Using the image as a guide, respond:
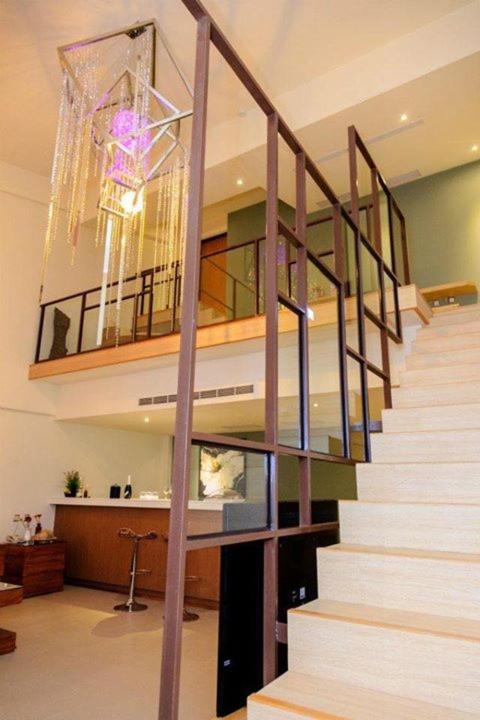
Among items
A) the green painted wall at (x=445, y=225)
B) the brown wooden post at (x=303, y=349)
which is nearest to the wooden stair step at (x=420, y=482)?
the brown wooden post at (x=303, y=349)

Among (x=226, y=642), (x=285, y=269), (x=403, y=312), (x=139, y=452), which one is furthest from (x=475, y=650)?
(x=139, y=452)

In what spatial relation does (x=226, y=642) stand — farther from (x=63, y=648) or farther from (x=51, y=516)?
(x=51, y=516)

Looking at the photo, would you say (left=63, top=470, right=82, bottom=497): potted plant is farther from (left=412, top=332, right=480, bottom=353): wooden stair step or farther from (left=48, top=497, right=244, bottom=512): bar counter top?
(left=412, top=332, right=480, bottom=353): wooden stair step

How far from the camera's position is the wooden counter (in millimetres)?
5160

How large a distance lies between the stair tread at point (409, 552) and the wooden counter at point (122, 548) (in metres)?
3.43

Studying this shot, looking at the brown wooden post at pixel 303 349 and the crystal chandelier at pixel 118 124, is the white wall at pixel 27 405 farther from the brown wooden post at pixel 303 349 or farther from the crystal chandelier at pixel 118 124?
the brown wooden post at pixel 303 349

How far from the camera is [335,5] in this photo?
5.36m

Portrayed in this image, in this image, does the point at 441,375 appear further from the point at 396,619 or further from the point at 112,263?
the point at 112,263

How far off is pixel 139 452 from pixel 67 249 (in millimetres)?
3928

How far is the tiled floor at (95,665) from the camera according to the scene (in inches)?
105

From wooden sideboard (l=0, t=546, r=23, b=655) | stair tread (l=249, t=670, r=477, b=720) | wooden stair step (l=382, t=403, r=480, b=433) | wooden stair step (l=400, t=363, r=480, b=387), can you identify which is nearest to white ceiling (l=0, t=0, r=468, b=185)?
wooden stair step (l=400, t=363, r=480, b=387)

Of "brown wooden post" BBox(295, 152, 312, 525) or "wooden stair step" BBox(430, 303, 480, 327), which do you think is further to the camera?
"wooden stair step" BBox(430, 303, 480, 327)

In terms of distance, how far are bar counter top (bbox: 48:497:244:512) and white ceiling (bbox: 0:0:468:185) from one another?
16.1 ft

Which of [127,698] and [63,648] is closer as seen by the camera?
[127,698]
